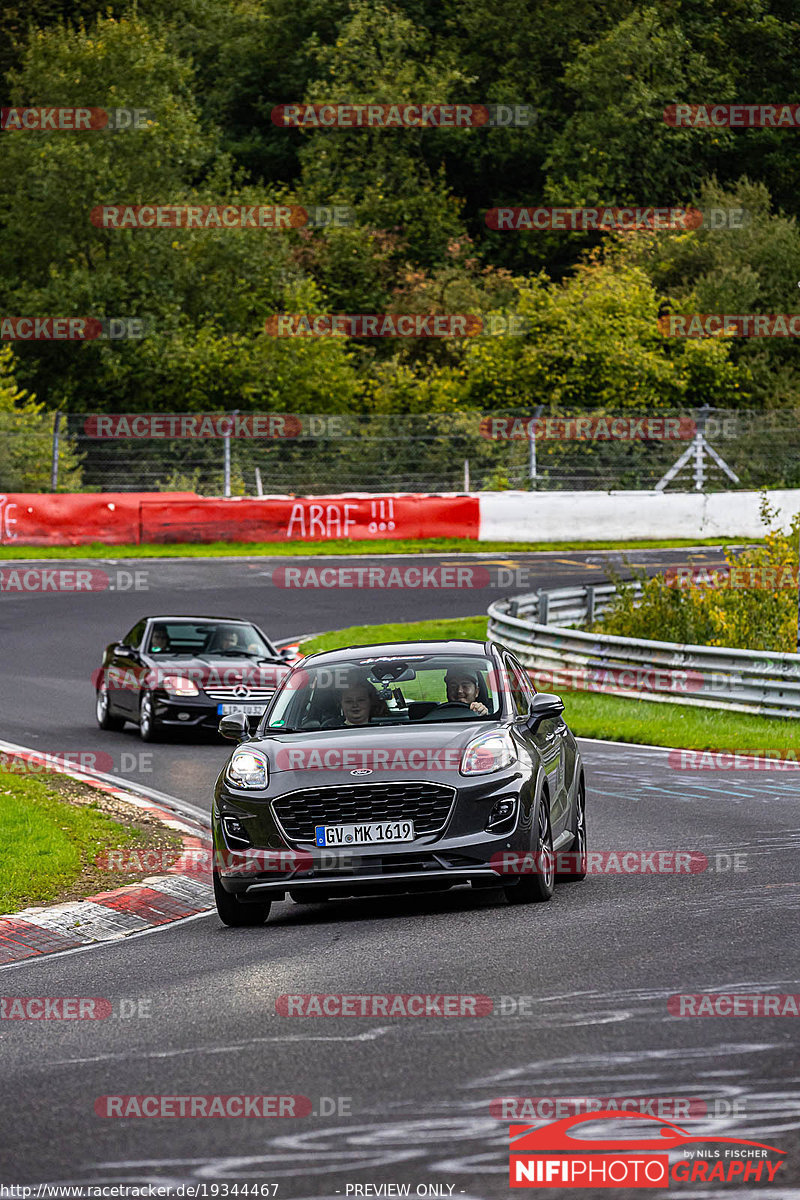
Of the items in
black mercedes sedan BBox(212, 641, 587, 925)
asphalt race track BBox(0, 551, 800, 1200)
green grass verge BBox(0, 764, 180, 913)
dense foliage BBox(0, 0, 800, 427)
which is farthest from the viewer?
dense foliage BBox(0, 0, 800, 427)

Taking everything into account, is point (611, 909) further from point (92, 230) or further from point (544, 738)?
point (92, 230)

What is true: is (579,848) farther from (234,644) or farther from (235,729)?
(234,644)

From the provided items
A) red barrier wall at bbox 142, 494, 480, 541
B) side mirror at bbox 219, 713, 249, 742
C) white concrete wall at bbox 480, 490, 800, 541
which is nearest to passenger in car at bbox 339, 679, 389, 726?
side mirror at bbox 219, 713, 249, 742

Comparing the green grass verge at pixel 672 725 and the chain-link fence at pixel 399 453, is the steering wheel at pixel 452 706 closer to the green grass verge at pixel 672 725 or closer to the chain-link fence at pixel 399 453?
the green grass verge at pixel 672 725

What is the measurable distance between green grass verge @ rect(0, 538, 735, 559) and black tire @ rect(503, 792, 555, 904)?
28.3 m

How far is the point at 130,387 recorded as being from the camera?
5650cm

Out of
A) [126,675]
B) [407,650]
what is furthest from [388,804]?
[126,675]

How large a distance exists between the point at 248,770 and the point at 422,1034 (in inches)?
126

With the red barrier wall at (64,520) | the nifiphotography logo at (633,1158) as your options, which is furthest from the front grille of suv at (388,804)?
the red barrier wall at (64,520)

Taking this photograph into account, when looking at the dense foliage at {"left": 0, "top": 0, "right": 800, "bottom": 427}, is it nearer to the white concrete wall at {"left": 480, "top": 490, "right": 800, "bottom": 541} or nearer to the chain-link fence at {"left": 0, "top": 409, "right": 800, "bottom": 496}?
the chain-link fence at {"left": 0, "top": 409, "right": 800, "bottom": 496}

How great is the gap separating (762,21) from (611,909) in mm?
70092

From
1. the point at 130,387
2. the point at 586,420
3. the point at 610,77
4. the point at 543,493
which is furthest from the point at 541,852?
the point at 610,77

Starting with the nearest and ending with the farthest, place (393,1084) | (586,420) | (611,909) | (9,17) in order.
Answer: (393,1084) → (611,909) → (586,420) → (9,17)

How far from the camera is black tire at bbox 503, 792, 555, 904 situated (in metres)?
9.80
